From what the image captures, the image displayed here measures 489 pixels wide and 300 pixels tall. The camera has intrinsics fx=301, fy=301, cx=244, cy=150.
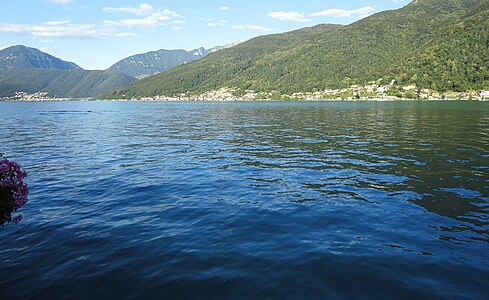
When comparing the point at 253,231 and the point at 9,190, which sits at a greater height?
the point at 9,190

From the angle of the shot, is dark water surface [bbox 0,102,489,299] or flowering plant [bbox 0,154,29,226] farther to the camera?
flowering plant [bbox 0,154,29,226]

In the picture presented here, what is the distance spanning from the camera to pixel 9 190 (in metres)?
9.31

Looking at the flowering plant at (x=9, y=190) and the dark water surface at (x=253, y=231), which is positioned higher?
the flowering plant at (x=9, y=190)

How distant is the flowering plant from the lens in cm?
920

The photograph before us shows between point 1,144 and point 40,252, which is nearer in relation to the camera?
point 40,252

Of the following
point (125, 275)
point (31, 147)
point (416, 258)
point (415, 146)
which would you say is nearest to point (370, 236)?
point (416, 258)

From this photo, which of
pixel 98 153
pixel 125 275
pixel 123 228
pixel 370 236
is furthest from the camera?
pixel 98 153

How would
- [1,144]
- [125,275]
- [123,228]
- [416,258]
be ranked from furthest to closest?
[1,144] < [123,228] < [416,258] < [125,275]

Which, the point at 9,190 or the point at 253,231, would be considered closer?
the point at 9,190

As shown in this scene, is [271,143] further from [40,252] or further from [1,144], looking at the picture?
[1,144]

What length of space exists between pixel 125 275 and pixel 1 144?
133 ft

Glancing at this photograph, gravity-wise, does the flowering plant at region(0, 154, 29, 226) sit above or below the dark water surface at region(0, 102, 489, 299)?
above

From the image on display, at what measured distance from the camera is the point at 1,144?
3847 centimetres

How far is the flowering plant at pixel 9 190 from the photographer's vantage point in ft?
30.2
